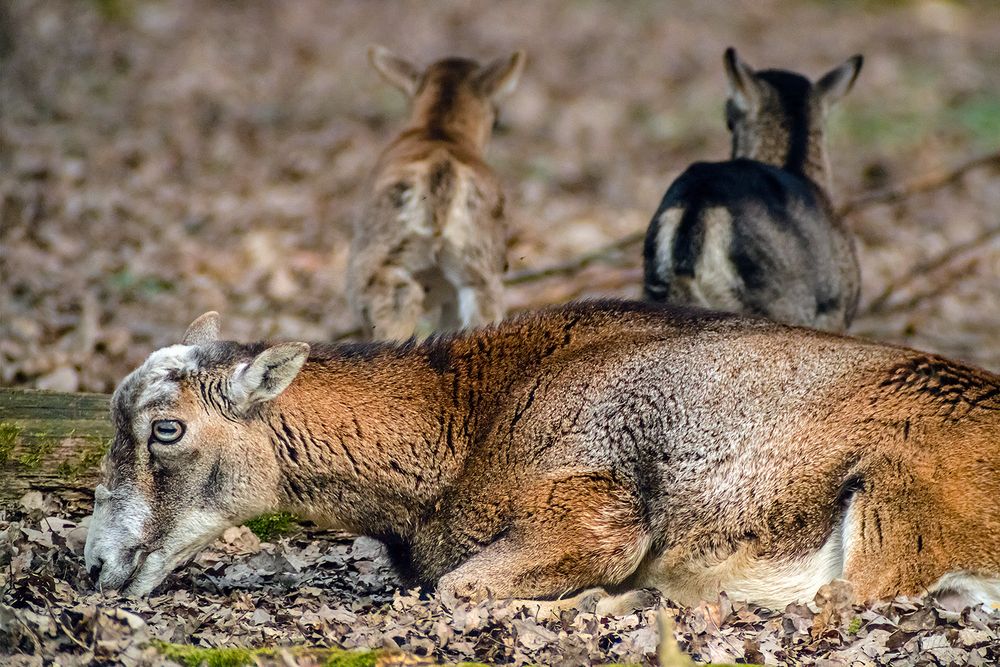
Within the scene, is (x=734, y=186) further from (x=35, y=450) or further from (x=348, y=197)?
(x=348, y=197)

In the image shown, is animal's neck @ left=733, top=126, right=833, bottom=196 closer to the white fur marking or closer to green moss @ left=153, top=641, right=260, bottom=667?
the white fur marking

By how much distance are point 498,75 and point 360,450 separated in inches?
→ 221

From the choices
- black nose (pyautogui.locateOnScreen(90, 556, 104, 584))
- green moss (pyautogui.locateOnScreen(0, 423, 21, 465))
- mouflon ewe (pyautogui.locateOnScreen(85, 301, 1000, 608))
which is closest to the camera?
mouflon ewe (pyautogui.locateOnScreen(85, 301, 1000, 608))

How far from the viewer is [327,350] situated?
21.1 feet

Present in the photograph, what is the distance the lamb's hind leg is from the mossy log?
2.52 metres

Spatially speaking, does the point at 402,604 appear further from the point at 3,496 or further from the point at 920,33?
the point at 920,33

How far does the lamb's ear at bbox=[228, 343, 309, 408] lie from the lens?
5.85 m

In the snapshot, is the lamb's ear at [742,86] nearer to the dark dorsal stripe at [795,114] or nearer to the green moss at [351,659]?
the dark dorsal stripe at [795,114]

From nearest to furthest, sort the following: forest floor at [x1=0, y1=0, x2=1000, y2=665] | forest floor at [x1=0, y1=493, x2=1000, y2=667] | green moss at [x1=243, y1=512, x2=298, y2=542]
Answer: forest floor at [x1=0, y1=493, x2=1000, y2=667] → forest floor at [x1=0, y1=0, x2=1000, y2=665] → green moss at [x1=243, y1=512, x2=298, y2=542]

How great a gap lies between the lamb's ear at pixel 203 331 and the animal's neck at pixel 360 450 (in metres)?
0.57

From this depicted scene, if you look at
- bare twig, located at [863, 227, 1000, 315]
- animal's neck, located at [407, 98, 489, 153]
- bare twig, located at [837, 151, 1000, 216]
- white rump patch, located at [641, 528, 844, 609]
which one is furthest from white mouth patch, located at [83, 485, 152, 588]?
bare twig, located at [863, 227, 1000, 315]

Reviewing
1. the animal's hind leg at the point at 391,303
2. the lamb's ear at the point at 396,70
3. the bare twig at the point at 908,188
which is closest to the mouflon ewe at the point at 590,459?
Result: the animal's hind leg at the point at 391,303

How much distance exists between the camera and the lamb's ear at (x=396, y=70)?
11.4 m

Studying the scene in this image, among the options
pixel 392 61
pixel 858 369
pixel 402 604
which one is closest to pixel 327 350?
pixel 402 604
